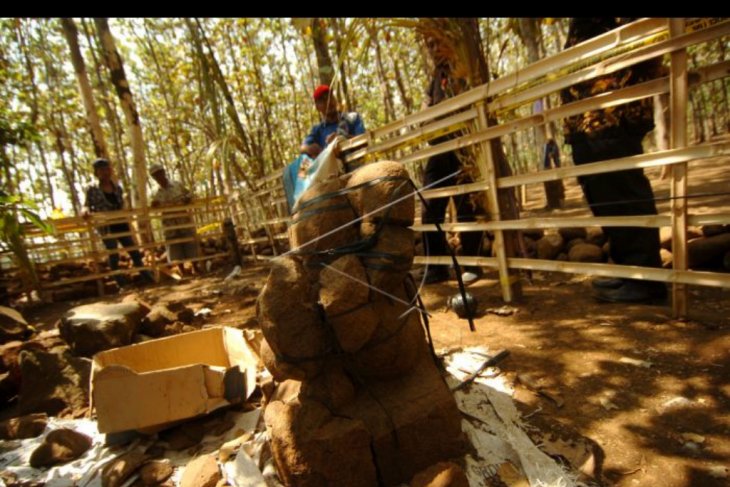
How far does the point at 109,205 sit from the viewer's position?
7.20 metres

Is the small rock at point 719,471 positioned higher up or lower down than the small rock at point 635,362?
lower down

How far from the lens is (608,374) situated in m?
2.15

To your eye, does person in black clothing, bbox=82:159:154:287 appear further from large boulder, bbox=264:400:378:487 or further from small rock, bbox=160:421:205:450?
large boulder, bbox=264:400:378:487

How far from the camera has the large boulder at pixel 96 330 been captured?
10.9ft

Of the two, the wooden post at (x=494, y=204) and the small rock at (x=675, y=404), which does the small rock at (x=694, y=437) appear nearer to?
the small rock at (x=675, y=404)

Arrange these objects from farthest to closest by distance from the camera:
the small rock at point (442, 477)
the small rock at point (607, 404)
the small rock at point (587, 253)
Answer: the small rock at point (587, 253), the small rock at point (607, 404), the small rock at point (442, 477)

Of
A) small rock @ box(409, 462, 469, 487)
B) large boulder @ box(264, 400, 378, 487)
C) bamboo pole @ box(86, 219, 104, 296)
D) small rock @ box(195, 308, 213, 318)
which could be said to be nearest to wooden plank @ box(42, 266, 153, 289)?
bamboo pole @ box(86, 219, 104, 296)

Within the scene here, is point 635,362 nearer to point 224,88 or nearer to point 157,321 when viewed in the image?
point 157,321

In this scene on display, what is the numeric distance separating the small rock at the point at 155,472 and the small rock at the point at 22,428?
980 millimetres

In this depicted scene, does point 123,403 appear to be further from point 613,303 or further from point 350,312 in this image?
point 613,303

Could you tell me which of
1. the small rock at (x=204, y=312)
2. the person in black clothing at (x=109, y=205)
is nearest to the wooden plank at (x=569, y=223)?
the small rock at (x=204, y=312)

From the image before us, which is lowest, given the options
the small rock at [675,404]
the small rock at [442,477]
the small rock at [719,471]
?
the small rock at [719,471]

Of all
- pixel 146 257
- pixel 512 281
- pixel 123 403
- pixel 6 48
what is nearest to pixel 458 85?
pixel 512 281

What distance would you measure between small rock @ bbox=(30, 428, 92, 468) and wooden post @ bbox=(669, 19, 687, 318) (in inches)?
135
